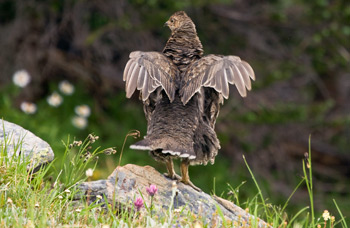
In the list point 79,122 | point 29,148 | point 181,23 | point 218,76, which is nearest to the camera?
point 29,148

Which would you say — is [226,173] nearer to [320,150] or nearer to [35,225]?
[320,150]

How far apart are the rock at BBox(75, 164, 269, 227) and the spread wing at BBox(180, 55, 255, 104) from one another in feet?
2.18

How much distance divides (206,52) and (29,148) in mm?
4868

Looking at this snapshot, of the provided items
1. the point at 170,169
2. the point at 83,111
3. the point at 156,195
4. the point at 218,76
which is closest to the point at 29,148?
the point at 156,195

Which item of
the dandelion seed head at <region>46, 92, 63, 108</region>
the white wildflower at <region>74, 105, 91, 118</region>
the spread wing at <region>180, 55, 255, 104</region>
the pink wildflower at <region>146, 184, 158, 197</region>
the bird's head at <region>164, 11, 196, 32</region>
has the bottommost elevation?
the white wildflower at <region>74, 105, 91, 118</region>

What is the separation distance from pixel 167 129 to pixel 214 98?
0.62m

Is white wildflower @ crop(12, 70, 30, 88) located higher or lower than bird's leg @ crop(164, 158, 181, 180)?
higher

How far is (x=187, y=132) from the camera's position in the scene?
4.94m

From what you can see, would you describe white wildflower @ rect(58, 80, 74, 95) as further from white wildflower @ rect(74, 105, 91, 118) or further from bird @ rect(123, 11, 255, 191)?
bird @ rect(123, 11, 255, 191)

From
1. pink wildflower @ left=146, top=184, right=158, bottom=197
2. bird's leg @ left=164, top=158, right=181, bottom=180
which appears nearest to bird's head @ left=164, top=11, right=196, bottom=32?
bird's leg @ left=164, top=158, right=181, bottom=180

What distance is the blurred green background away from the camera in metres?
9.02

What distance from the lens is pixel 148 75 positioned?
16.4 feet

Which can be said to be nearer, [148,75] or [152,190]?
[152,190]

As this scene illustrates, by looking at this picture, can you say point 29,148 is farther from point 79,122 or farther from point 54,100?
point 54,100
